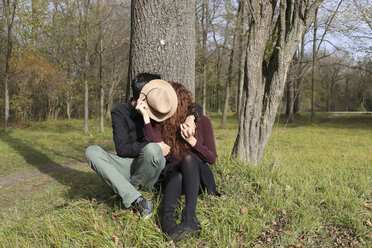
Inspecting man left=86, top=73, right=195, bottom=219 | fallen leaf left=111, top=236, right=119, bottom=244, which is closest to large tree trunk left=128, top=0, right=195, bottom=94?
man left=86, top=73, right=195, bottom=219

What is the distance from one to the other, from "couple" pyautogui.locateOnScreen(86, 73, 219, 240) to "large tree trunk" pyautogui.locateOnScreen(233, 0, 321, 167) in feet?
5.83

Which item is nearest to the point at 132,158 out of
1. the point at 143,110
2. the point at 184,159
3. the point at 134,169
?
the point at 134,169

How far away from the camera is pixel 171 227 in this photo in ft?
7.61

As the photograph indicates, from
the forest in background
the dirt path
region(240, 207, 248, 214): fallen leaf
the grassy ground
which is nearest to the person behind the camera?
the grassy ground

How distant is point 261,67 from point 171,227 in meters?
3.33

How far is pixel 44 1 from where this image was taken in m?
15.1

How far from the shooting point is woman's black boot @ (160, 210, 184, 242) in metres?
2.27

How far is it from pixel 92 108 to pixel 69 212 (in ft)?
85.6

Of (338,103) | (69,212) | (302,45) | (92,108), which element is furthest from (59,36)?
(338,103)

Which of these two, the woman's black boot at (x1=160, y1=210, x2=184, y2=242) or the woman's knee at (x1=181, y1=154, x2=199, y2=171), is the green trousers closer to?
the woman's knee at (x1=181, y1=154, x2=199, y2=171)

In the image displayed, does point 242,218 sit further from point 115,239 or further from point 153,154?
point 115,239

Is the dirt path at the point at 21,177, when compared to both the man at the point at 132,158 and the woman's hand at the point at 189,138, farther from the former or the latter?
the woman's hand at the point at 189,138

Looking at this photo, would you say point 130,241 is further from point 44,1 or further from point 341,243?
point 44,1

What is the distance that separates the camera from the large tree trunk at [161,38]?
3.61m
